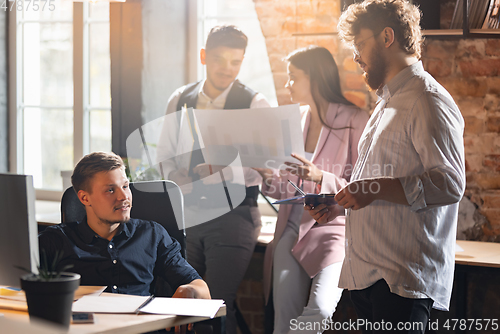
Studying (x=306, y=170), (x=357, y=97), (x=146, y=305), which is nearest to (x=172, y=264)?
(x=146, y=305)

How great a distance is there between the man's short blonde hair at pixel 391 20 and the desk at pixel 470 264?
908mm

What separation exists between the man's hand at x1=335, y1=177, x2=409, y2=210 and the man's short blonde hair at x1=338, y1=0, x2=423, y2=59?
0.47 meters

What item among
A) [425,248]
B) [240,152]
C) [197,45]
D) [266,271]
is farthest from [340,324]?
[197,45]

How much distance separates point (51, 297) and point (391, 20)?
4.04ft

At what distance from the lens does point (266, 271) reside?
2303mm

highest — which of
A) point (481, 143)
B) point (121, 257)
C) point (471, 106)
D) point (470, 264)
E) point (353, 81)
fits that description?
point (353, 81)

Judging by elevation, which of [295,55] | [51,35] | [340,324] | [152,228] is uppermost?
[51,35]

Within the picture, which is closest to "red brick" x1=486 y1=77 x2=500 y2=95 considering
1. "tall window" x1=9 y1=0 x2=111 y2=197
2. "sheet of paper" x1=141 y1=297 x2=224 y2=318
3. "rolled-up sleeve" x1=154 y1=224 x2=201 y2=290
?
"rolled-up sleeve" x1=154 y1=224 x2=201 y2=290

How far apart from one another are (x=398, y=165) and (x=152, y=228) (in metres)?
0.87

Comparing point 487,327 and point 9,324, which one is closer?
point 9,324

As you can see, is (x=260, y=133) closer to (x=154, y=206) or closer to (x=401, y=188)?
(x=154, y=206)

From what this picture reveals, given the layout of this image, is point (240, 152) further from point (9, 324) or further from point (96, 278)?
point (9, 324)

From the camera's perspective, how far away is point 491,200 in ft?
7.69

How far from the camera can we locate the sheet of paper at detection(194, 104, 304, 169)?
1998 mm
